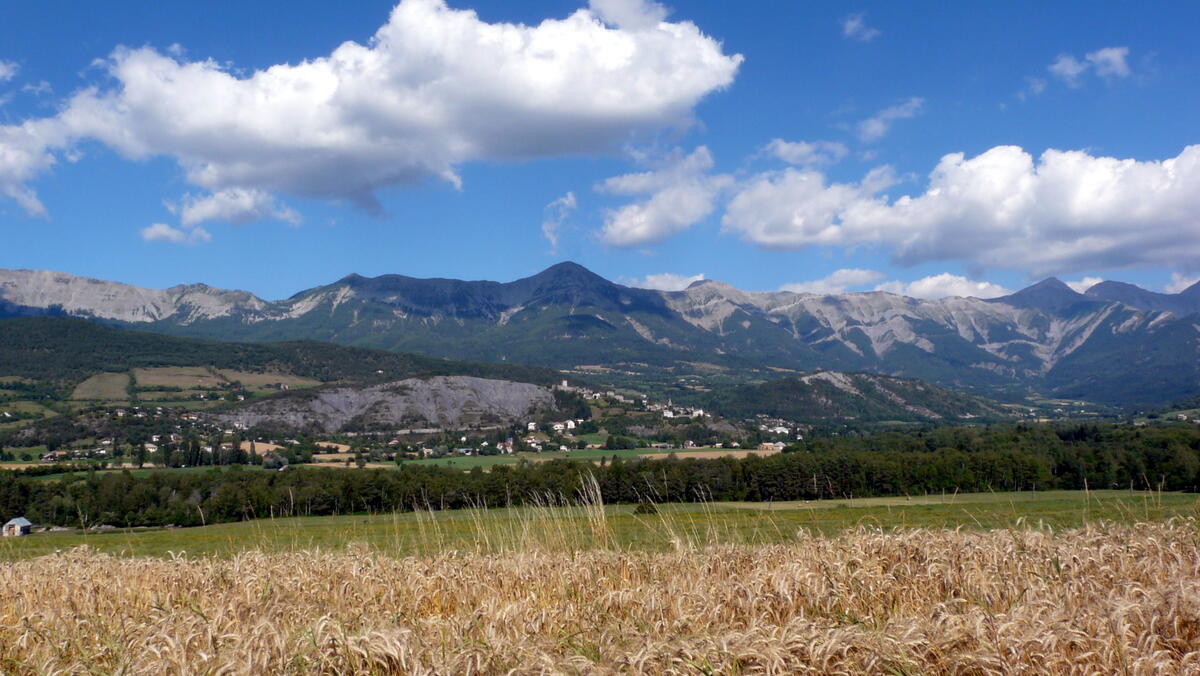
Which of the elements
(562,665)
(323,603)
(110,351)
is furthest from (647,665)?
(110,351)

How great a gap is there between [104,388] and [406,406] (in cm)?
6445

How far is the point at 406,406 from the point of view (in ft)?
489

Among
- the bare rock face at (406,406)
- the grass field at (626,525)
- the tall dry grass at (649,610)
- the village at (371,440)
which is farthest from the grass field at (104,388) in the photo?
the tall dry grass at (649,610)

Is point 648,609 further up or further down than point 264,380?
further up

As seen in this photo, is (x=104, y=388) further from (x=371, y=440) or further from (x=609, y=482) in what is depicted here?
(x=609, y=482)

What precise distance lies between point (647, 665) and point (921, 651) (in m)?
1.43

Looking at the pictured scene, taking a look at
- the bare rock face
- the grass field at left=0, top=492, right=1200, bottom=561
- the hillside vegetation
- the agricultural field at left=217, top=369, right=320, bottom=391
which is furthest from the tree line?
the agricultural field at left=217, top=369, right=320, bottom=391

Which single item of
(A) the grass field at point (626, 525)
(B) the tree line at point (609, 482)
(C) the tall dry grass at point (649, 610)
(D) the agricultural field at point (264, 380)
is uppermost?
(C) the tall dry grass at point (649, 610)

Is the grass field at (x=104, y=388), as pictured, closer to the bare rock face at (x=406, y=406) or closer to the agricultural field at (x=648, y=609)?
the bare rock face at (x=406, y=406)

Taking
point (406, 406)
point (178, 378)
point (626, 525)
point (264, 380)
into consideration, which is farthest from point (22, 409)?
point (626, 525)

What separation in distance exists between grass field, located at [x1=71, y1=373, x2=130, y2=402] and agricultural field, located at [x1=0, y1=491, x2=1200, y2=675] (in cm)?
15998

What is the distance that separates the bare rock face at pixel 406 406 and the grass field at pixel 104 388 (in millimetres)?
30687

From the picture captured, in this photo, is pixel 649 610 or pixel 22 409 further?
pixel 22 409

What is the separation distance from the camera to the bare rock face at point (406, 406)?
13612cm
